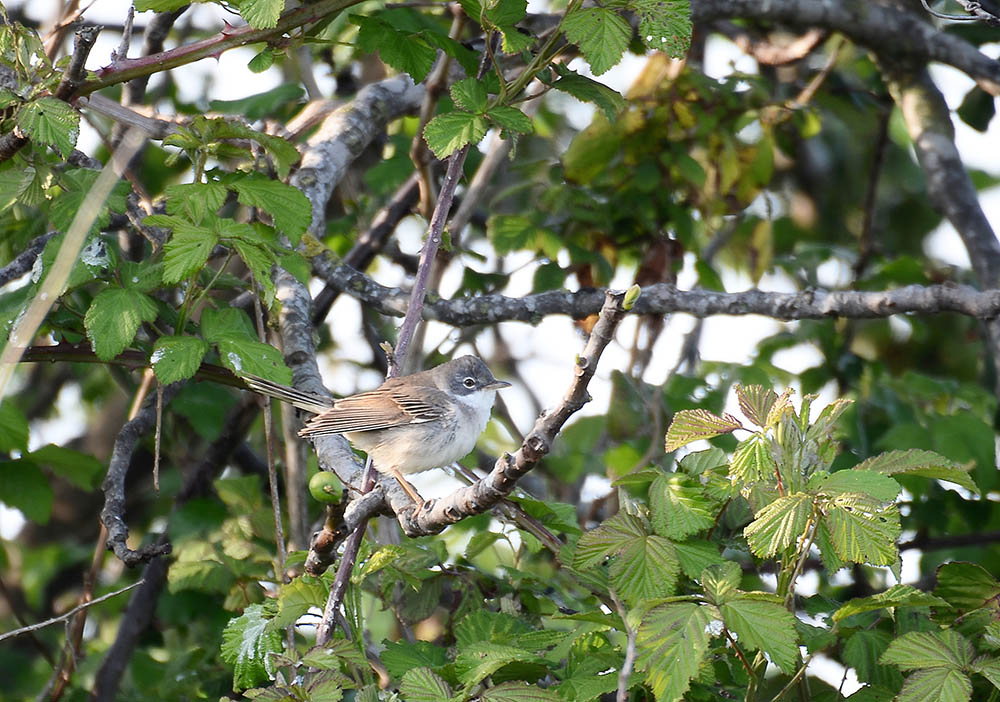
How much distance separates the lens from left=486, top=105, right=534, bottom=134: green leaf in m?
3.08

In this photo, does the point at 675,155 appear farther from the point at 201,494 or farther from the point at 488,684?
the point at 488,684

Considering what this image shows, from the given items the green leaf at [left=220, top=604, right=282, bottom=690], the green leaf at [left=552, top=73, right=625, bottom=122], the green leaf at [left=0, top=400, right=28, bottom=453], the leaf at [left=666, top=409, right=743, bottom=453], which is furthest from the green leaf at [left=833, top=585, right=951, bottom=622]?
the green leaf at [left=0, top=400, right=28, bottom=453]

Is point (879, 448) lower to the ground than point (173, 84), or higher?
lower

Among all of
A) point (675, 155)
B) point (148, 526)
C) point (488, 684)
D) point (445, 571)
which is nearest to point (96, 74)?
point (445, 571)

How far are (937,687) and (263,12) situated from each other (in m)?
2.36

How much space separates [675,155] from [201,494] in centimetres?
285

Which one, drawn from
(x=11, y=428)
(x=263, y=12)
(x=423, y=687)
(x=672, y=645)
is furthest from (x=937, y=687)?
(x=11, y=428)

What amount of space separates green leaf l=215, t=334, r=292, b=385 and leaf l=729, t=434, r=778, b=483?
128 cm

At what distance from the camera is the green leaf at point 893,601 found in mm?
2488

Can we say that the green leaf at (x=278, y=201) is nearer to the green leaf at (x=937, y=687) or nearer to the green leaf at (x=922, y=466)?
the green leaf at (x=922, y=466)

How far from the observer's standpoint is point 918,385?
5016mm

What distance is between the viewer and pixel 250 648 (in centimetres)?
265

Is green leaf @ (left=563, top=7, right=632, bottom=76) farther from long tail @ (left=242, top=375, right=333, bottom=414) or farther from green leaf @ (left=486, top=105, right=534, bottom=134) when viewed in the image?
long tail @ (left=242, top=375, right=333, bottom=414)

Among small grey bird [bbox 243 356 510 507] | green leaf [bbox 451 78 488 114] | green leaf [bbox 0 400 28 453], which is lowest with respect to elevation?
small grey bird [bbox 243 356 510 507]
